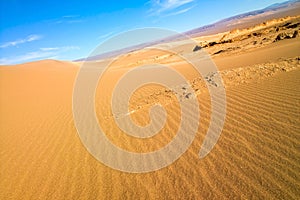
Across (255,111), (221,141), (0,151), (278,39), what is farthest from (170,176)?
(278,39)

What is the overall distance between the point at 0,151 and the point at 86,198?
4.72 metres

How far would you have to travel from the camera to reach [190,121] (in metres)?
6.45

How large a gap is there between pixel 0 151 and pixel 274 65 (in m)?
9.97

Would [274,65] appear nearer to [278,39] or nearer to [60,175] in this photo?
[60,175]

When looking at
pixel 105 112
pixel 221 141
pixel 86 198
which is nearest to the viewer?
pixel 86 198

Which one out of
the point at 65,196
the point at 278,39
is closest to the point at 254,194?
the point at 65,196

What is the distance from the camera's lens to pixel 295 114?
5.35 meters

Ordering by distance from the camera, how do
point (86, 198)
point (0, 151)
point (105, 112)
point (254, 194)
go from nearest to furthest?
point (254, 194)
point (86, 198)
point (0, 151)
point (105, 112)

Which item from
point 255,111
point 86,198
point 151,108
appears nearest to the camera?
point 86,198

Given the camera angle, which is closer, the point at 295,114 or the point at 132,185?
the point at 132,185

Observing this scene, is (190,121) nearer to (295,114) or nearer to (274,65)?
(295,114)

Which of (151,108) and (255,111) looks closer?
(255,111)

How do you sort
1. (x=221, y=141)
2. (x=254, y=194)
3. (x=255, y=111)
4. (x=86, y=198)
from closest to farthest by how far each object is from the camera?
(x=254, y=194)
(x=86, y=198)
(x=221, y=141)
(x=255, y=111)

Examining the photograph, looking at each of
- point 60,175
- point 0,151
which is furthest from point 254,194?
point 0,151
